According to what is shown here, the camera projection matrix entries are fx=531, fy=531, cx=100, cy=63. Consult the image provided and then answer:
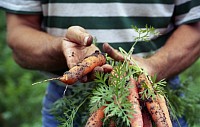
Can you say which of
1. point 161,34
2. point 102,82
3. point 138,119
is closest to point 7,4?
point 161,34

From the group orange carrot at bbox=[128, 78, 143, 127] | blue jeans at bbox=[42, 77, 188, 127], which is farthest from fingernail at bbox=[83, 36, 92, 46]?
blue jeans at bbox=[42, 77, 188, 127]

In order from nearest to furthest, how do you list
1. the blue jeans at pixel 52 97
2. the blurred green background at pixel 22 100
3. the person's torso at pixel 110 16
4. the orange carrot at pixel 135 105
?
the orange carrot at pixel 135 105, the person's torso at pixel 110 16, the blue jeans at pixel 52 97, the blurred green background at pixel 22 100

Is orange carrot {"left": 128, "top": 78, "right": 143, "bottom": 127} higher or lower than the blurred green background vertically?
higher

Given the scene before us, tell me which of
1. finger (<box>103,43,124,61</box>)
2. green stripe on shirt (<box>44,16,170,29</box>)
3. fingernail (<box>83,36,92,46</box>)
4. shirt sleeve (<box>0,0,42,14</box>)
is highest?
shirt sleeve (<box>0,0,42,14</box>)

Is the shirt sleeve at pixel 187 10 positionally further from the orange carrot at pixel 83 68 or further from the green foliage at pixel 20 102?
the green foliage at pixel 20 102

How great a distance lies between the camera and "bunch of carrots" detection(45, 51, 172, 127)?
65.4 inches

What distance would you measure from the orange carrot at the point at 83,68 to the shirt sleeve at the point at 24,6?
61 cm

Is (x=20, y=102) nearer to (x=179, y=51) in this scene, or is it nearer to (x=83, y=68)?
(x=179, y=51)

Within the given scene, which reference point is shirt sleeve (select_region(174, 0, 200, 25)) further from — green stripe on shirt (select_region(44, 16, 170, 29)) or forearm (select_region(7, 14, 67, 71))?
forearm (select_region(7, 14, 67, 71))

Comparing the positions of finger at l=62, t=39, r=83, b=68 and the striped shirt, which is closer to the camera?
finger at l=62, t=39, r=83, b=68

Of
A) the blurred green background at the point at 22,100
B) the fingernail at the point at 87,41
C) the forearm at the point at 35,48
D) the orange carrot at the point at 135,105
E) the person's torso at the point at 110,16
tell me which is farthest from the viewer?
the blurred green background at the point at 22,100

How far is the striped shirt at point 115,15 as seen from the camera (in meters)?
2.23

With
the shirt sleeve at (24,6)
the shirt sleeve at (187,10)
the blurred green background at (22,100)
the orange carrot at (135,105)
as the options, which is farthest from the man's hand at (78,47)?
the blurred green background at (22,100)

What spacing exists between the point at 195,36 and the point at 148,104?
2.32 feet
